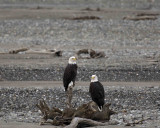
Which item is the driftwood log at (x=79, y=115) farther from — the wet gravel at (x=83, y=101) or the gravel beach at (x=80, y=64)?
the wet gravel at (x=83, y=101)

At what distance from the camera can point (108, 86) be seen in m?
14.9

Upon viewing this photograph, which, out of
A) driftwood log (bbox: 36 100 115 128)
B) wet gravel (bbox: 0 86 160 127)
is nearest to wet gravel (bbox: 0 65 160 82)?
wet gravel (bbox: 0 86 160 127)

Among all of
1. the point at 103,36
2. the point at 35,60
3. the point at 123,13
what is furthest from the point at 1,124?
the point at 123,13

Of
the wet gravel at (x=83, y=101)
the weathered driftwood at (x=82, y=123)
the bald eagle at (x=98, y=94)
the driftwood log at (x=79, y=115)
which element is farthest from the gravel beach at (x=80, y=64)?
the weathered driftwood at (x=82, y=123)

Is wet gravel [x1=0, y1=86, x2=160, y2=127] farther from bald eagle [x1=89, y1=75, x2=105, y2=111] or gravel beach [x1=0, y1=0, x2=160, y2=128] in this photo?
bald eagle [x1=89, y1=75, x2=105, y2=111]

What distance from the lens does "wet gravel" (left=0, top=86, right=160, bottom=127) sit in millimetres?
11531

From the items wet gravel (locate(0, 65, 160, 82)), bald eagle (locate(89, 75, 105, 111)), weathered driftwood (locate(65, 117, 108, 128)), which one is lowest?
wet gravel (locate(0, 65, 160, 82))

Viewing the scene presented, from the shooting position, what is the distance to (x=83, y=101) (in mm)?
13102

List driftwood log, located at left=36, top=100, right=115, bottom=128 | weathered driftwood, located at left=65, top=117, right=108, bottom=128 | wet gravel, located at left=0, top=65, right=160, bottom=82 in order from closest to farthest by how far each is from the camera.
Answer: weathered driftwood, located at left=65, top=117, right=108, bottom=128, driftwood log, located at left=36, top=100, right=115, bottom=128, wet gravel, located at left=0, top=65, right=160, bottom=82

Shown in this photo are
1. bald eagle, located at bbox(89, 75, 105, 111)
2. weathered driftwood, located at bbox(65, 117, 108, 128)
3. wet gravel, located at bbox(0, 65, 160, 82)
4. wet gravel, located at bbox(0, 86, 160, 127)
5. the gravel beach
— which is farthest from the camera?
wet gravel, located at bbox(0, 65, 160, 82)

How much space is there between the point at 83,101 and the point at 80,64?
17.1 feet

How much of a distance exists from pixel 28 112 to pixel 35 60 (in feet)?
23.4

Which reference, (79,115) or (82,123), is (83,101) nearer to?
(79,115)

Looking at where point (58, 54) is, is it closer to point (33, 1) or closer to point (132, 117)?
point (132, 117)
